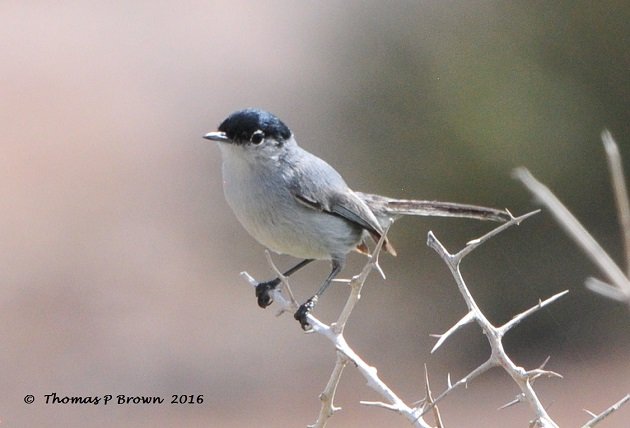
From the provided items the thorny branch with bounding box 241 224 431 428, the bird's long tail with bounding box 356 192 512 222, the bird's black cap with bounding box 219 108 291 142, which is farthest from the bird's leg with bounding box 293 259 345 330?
the thorny branch with bounding box 241 224 431 428

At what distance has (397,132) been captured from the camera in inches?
420

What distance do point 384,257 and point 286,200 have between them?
19.3 feet

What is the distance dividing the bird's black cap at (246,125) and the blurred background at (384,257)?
494 centimetres

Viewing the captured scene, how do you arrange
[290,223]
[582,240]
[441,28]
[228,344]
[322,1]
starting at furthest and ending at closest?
[322,1], [228,344], [441,28], [290,223], [582,240]

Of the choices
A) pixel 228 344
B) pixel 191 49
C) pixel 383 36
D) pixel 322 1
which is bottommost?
pixel 228 344

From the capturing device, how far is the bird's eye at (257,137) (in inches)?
200

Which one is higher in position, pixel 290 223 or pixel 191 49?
pixel 191 49

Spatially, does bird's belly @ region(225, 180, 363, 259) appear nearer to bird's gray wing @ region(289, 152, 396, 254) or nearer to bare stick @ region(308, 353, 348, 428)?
bird's gray wing @ region(289, 152, 396, 254)

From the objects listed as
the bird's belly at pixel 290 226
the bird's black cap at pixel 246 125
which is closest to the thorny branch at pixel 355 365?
the bird's belly at pixel 290 226

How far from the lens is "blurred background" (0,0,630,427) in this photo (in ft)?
32.5

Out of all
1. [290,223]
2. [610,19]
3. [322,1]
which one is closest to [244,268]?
[610,19]

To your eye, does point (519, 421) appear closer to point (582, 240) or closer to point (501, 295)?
point (501, 295)

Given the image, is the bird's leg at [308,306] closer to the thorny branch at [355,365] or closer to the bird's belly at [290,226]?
the bird's belly at [290,226]

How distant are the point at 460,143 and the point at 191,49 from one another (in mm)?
10968
